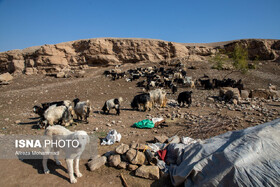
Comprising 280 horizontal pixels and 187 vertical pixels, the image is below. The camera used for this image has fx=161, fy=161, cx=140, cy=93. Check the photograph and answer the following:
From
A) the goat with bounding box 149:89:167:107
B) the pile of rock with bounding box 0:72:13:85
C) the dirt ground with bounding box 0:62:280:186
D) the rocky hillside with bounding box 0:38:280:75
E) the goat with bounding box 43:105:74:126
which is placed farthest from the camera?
the rocky hillside with bounding box 0:38:280:75

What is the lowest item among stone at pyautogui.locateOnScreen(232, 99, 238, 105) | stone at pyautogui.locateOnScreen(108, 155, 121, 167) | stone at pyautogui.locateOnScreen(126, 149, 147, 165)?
stone at pyautogui.locateOnScreen(108, 155, 121, 167)

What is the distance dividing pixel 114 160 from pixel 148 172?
38.9 inches

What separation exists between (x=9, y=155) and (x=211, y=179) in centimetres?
546

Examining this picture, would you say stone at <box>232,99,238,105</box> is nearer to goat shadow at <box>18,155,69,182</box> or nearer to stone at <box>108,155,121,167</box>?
stone at <box>108,155,121,167</box>

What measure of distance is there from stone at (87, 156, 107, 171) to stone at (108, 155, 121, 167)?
7.1 inches

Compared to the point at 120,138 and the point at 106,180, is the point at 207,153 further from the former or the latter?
the point at 120,138

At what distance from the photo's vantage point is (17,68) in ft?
94.4

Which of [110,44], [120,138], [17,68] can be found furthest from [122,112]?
[17,68]

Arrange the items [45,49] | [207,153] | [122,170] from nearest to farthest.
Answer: [207,153] < [122,170] < [45,49]

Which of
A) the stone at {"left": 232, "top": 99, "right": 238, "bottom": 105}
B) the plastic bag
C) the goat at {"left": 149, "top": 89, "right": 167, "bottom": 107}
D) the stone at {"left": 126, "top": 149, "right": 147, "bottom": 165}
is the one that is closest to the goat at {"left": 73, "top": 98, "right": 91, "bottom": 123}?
the plastic bag

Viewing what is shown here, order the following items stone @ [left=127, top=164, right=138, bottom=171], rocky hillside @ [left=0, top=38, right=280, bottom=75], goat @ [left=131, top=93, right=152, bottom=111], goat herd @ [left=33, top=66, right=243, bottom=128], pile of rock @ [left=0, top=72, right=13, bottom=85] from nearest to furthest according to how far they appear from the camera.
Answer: stone @ [left=127, top=164, right=138, bottom=171] → goat herd @ [left=33, top=66, right=243, bottom=128] → goat @ [left=131, top=93, right=152, bottom=111] → pile of rock @ [left=0, top=72, right=13, bottom=85] → rocky hillside @ [left=0, top=38, right=280, bottom=75]

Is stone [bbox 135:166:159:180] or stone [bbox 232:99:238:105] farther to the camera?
stone [bbox 232:99:238:105]

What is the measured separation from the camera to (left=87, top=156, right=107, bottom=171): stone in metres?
4.24

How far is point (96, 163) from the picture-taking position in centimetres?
432
